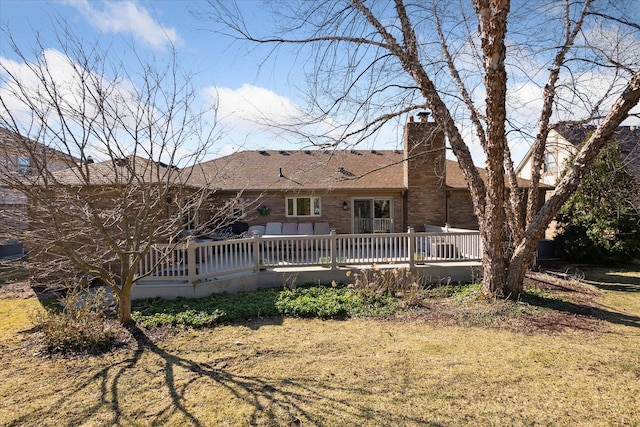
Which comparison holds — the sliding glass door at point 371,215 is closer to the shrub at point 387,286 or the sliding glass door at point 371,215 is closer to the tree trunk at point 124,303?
the shrub at point 387,286

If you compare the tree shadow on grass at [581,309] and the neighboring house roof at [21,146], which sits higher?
the neighboring house roof at [21,146]

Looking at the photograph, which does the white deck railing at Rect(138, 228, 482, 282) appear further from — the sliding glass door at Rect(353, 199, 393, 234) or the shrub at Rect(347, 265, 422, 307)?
the sliding glass door at Rect(353, 199, 393, 234)

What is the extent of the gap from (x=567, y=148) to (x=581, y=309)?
911 centimetres

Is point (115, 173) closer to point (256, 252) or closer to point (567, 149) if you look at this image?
point (256, 252)

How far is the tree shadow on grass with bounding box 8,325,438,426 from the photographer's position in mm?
3545

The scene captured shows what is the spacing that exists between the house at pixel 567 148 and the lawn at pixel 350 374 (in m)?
6.52

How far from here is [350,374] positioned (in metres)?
4.49

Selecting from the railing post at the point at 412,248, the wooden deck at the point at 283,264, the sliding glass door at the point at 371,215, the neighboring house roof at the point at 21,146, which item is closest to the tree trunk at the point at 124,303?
the wooden deck at the point at 283,264

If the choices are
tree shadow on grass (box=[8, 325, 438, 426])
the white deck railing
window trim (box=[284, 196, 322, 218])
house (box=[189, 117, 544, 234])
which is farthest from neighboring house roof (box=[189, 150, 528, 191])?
tree shadow on grass (box=[8, 325, 438, 426])

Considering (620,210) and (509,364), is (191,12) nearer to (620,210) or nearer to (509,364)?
(509,364)

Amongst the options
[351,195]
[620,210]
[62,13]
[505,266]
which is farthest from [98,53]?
[620,210]

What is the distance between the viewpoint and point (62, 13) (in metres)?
5.55

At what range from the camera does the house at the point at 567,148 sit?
37.2ft

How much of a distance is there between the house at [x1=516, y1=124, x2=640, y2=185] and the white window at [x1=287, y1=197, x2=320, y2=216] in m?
8.36
